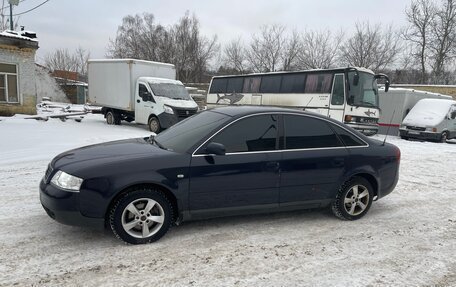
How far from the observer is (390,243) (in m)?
4.35

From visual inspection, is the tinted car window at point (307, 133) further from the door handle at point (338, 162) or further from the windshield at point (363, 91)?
the windshield at point (363, 91)

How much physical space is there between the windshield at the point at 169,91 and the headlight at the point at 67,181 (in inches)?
450

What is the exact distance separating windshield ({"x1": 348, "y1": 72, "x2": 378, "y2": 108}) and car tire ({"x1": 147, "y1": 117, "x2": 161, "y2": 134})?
783 centimetres

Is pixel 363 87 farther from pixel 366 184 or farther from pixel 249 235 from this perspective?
pixel 249 235

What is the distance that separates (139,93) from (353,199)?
12.4m

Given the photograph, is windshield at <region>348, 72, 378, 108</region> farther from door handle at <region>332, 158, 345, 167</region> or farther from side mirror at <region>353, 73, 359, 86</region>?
door handle at <region>332, 158, 345, 167</region>

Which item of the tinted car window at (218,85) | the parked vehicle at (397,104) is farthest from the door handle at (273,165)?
the tinted car window at (218,85)

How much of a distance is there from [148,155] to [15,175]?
13.4ft

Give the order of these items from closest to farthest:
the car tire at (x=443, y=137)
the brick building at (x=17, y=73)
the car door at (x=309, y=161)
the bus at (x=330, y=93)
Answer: the car door at (x=309, y=161) → the bus at (x=330, y=93) → the car tire at (x=443, y=137) → the brick building at (x=17, y=73)

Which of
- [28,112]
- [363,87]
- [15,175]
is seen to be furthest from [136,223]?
[28,112]

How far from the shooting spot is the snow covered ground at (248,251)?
340 centimetres

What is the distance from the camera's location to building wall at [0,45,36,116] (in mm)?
17203

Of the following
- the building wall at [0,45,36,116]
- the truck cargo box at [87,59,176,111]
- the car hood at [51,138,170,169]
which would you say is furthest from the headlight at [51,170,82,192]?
the building wall at [0,45,36,116]

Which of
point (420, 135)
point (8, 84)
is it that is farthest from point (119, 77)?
point (420, 135)
